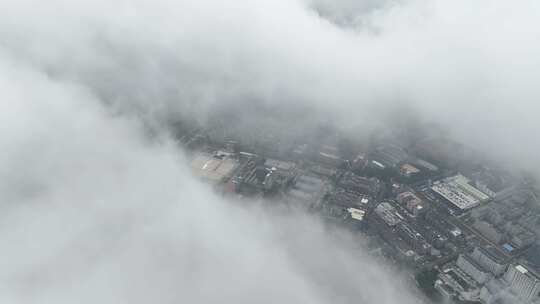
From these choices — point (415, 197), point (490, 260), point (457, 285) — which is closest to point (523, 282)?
point (490, 260)

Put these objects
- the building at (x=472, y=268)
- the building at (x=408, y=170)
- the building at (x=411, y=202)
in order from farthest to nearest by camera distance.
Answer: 1. the building at (x=408, y=170)
2. the building at (x=411, y=202)
3. the building at (x=472, y=268)

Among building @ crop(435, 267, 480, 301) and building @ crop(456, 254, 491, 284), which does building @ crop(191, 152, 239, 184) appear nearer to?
building @ crop(435, 267, 480, 301)

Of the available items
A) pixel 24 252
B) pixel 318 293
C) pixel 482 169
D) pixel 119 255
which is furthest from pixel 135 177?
pixel 482 169

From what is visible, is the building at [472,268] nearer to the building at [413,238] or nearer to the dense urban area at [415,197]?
the dense urban area at [415,197]

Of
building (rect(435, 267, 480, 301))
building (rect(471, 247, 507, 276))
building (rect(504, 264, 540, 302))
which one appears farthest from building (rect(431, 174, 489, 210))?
building (rect(435, 267, 480, 301))

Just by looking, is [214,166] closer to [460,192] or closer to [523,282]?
[460,192]

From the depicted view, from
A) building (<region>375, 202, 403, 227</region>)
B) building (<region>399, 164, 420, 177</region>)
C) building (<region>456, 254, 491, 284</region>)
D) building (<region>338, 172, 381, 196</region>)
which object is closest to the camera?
building (<region>456, 254, 491, 284</region>)

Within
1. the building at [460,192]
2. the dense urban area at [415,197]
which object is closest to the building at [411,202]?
the dense urban area at [415,197]
